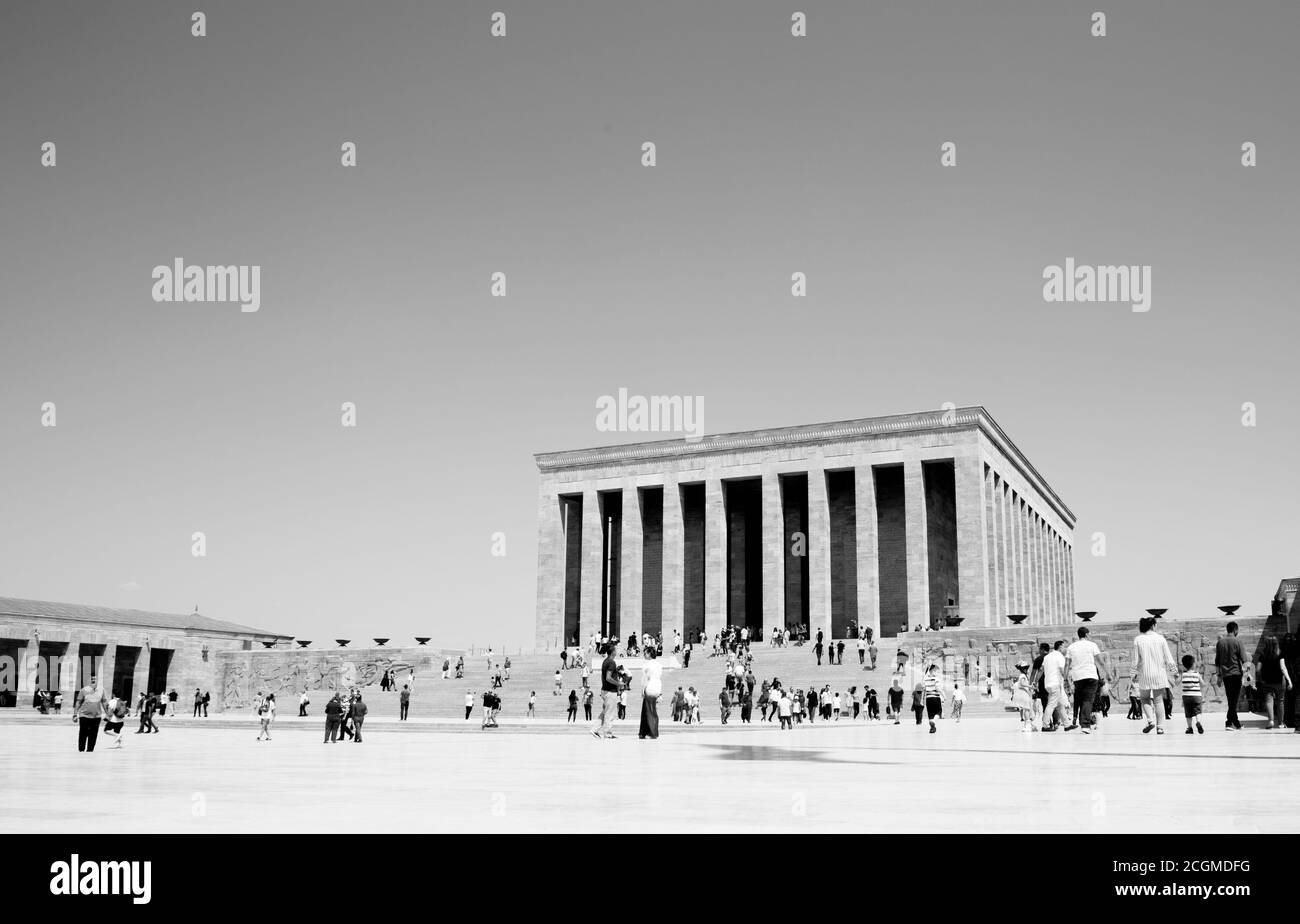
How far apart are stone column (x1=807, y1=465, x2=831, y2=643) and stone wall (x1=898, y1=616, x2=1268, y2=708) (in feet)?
29.8

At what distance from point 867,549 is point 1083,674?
38110mm

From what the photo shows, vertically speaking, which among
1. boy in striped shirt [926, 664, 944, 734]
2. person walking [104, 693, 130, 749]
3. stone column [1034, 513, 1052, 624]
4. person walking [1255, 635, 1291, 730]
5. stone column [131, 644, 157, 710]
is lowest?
stone column [131, 644, 157, 710]

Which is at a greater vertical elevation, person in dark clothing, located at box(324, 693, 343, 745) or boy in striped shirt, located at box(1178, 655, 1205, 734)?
boy in striped shirt, located at box(1178, 655, 1205, 734)

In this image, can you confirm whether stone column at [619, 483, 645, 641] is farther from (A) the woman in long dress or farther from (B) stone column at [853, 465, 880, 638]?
(A) the woman in long dress

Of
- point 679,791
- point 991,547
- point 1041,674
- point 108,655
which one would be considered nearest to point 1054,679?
point 1041,674

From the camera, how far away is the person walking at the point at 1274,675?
1344cm

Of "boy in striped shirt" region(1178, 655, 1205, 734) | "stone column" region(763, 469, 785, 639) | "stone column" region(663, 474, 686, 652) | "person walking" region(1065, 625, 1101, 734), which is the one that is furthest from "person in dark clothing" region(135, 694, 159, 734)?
"stone column" region(663, 474, 686, 652)

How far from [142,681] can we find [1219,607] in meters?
55.2

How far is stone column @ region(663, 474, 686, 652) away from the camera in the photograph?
54125 millimetres

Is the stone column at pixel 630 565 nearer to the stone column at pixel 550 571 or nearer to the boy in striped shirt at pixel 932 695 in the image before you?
the stone column at pixel 550 571

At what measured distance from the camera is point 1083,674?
13742 millimetres

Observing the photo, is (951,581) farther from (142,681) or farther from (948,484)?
(142,681)
